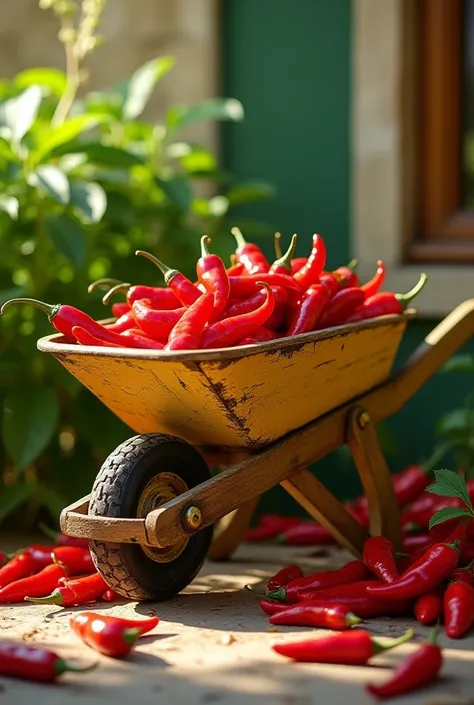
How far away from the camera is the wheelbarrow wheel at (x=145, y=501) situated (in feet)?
8.23

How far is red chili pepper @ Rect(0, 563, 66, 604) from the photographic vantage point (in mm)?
2758

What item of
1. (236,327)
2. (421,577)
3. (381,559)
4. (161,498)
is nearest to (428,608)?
(421,577)

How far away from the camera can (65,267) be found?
3805 mm

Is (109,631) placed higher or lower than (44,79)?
lower

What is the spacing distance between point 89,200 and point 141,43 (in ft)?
4.18

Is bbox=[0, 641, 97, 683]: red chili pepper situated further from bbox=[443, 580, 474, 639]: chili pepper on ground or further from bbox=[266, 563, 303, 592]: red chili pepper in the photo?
bbox=[443, 580, 474, 639]: chili pepper on ground

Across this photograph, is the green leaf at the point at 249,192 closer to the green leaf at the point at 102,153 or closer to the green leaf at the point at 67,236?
the green leaf at the point at 102,153

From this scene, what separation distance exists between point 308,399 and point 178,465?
36 centimetres

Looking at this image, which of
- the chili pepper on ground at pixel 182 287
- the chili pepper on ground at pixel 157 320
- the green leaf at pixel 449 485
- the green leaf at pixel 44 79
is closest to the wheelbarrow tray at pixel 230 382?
the chili pepper on ground at pixel 157 320

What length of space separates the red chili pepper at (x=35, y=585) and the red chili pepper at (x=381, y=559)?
2.51ft

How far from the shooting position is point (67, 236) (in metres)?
3.39

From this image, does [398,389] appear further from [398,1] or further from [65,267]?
[398,1]

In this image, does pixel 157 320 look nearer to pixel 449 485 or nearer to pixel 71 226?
pixel 449 485

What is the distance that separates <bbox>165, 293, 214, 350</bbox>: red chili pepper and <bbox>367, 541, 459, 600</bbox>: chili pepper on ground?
0.68 metres
